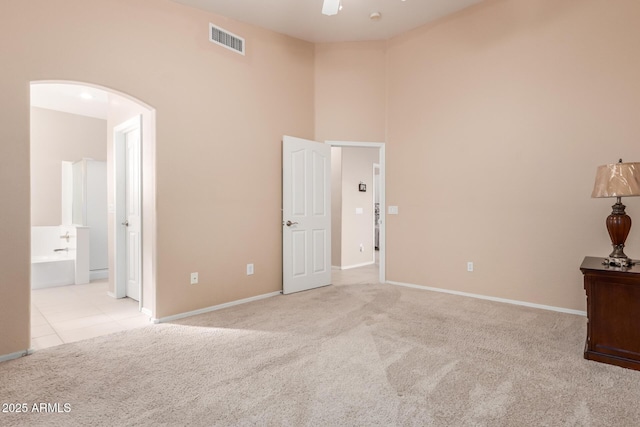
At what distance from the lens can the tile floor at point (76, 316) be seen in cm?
314

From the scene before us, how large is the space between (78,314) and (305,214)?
9.39 feet

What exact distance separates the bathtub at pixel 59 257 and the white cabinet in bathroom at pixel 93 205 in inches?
11.7

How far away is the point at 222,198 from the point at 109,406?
237 centimetres

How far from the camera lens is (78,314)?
3.79 meters

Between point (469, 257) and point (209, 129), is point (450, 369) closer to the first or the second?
point (469, 257)

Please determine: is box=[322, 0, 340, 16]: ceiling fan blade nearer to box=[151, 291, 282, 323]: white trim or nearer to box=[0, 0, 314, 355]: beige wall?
box=[0, 0, 314, 355]: beige wall

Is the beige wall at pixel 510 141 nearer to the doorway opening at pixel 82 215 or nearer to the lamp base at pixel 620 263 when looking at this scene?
the lamp base at pixel 620 263

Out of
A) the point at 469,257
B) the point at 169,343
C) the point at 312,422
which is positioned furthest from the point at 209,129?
the point at 469,257

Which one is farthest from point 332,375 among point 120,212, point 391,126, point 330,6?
point 391,126

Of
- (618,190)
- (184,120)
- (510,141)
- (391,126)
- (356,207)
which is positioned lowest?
(356,207)

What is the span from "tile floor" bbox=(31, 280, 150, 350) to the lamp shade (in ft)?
13.7

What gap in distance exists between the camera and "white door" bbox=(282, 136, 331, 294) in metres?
4.57

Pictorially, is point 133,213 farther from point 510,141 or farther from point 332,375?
point 510,141

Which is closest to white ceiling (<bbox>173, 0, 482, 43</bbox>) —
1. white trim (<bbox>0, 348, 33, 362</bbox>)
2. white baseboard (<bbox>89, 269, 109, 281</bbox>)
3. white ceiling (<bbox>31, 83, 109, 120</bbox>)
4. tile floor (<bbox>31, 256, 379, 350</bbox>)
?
white ceiling (<bbox>31, 83, 109, 120</bbox>)
